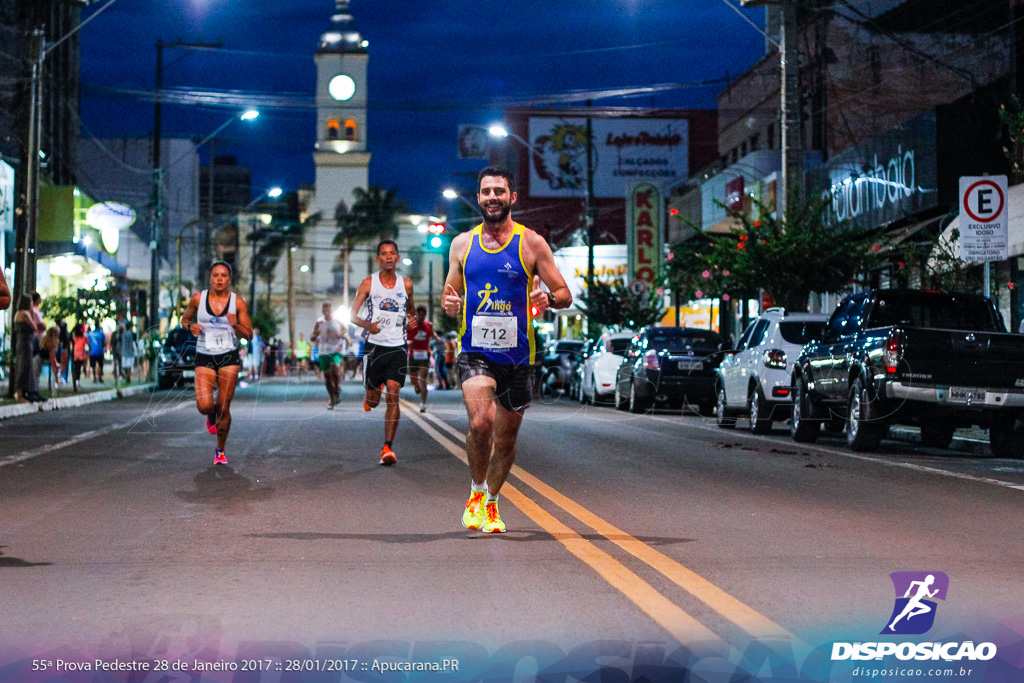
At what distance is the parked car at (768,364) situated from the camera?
65.4 ft

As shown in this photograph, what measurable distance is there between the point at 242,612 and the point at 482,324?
2.88 meters

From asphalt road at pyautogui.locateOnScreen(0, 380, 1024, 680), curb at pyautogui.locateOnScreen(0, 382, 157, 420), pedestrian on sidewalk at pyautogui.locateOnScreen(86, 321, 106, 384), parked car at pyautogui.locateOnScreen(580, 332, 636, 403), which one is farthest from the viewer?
pedestrian on sidewalk at pyautogui.locateOnScreen(86, 321, 106, 384)

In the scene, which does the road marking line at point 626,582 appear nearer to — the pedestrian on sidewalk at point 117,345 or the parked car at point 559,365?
the parked car at point 559,365

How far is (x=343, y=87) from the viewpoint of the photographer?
102312mm

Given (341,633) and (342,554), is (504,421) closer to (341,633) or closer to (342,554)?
(342,554)

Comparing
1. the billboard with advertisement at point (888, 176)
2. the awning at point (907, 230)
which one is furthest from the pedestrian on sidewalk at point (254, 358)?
the awning at point (907, 230)

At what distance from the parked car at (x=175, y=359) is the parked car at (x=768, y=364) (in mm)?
21239

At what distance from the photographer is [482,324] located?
336 inches

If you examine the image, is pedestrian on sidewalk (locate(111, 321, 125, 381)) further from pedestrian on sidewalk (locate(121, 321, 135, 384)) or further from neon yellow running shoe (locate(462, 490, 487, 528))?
neon yellow running shoe (locate(462, 490, 487, 528))

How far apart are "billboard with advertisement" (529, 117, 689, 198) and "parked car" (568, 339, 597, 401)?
58121mm

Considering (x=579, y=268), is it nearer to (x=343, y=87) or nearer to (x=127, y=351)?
(x=127, y=351)

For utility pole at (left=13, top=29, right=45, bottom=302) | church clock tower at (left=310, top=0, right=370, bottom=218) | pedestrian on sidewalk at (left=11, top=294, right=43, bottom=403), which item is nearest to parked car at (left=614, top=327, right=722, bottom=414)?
pedestrian on sidewalk at (left=11, top=294, right=43, bottom=403)

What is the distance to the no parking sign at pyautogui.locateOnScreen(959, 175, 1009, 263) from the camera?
17766 millimetres

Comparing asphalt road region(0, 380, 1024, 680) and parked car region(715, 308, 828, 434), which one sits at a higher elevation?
parked car region(715, 308, 828, 434)
